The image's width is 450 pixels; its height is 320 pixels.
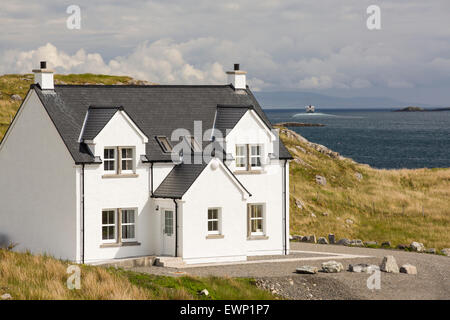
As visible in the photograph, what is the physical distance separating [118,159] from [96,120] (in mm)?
2091

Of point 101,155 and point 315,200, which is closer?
point 101,155

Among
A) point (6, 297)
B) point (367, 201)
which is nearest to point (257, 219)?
point (6, 297)

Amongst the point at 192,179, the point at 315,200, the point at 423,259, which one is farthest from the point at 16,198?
the point at 315,200

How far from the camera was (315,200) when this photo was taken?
6291 cm

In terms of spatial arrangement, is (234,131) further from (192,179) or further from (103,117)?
(103,117)

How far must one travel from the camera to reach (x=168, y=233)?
38688 millimetres

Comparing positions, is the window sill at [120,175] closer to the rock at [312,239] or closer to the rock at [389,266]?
the rock at [389,266]

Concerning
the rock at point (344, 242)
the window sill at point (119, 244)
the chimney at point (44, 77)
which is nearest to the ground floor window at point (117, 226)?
the window sill at point (119, 244)

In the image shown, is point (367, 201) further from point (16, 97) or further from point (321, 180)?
point (16, 97)

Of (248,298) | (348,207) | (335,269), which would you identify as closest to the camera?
(248,298)

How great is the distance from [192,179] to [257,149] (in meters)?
4.89

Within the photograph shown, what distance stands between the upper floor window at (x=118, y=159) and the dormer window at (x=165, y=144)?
180cm

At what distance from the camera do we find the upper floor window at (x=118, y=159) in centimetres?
3831

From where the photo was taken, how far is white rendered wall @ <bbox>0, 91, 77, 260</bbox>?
124ft
